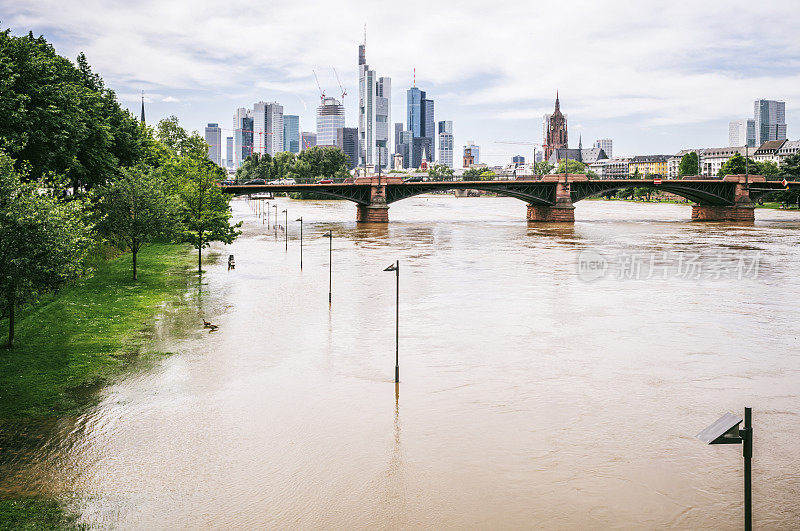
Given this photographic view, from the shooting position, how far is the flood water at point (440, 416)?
1473 centimetres

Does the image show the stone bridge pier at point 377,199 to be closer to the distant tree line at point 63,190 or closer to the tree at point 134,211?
the distant tree line at point 63,190

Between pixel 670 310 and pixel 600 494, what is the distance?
2435cm

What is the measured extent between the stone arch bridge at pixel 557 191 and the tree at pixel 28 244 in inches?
2910

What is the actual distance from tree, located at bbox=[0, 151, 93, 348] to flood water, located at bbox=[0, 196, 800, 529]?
17.1 ft

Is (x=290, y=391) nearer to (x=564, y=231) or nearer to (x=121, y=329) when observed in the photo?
(x=121, y=329)

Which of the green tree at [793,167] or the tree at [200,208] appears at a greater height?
the green tree at [793,167]

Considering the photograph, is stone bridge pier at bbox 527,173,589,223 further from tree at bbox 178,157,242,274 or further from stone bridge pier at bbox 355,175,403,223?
tree at bbox 178,157,242,274

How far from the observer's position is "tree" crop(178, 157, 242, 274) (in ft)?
161

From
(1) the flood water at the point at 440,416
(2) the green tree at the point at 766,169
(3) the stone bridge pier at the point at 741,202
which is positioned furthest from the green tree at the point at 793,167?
(1) the flood water at the point at 440,416

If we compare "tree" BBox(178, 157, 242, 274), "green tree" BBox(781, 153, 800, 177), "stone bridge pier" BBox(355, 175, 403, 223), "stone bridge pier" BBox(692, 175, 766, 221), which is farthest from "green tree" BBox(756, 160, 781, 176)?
"tree" BBox(178, 157, 242, 274)

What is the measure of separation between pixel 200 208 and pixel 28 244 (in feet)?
85.1

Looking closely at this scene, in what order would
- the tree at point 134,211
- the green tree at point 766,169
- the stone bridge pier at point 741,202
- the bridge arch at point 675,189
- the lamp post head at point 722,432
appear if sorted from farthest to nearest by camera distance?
the green tree at point 766,169 → the stone bridge pier at point 741,202 → the bridge arch at point 675,189 → the tree at point 134,211 → the lamp post head at point 722,432

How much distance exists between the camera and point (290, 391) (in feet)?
72.1

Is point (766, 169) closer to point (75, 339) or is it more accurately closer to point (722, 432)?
point (75, 339)
